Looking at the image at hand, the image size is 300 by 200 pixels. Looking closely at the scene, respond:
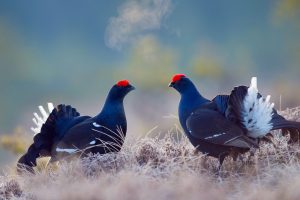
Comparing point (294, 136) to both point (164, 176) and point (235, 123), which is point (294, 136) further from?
point (164, 176)

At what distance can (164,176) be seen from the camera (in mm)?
3410

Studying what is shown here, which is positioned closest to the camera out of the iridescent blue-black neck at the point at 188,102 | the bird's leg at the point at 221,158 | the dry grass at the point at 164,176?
the dry grass at the point at 164,176

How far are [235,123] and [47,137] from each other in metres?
1.37

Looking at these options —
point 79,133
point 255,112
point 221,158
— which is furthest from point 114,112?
point 255,112

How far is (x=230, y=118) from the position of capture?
11.9 ft

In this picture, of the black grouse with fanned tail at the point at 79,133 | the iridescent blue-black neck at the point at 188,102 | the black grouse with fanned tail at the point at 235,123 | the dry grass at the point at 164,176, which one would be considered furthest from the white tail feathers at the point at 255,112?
the black grouse with fanned tail at the point at 79,133

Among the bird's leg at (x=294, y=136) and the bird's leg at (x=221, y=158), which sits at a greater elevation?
the bird's leg at (x=294, y=136)

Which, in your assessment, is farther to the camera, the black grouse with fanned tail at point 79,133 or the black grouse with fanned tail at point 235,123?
the black grouse with fanned tail at point 79,133

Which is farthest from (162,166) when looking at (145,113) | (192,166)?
(145,113)

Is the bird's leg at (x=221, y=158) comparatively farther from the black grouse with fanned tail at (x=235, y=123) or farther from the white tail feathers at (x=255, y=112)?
the white tail feathers at (x=255, y=112)

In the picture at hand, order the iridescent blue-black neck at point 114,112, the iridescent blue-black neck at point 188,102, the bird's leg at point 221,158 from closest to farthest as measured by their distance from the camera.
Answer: the bird's leg at point 221,158 → the iridescent blue-black neck at point 188,102 → the iridescent blue-black neck at point 114,112

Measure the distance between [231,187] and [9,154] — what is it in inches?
202

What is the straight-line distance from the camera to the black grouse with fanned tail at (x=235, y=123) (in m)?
3.53

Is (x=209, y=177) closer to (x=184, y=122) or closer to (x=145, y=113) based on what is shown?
(x=184, y=122)
